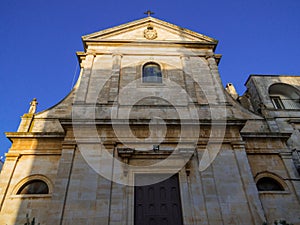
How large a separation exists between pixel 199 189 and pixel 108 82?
21.5ft

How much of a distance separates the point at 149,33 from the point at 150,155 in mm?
8545

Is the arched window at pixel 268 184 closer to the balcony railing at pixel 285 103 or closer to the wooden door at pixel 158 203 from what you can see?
the wooden door at pixel 158 203

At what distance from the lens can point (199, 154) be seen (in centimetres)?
959

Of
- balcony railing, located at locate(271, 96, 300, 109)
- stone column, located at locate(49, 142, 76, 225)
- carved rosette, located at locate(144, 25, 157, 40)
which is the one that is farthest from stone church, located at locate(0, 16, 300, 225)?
carved rosette, located at locate(144, 25, 157, 40)

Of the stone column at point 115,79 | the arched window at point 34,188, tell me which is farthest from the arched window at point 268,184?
the arched window at point 34,188

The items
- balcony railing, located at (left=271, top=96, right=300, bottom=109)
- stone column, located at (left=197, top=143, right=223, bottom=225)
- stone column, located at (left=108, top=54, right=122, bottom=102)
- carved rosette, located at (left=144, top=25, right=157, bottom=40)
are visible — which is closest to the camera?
stone column, located at (left=197, top=143, right=223, bottom=225)

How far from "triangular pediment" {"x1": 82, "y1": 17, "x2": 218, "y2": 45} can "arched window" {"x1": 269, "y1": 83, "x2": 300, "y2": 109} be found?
191 inches

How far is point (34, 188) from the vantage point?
9594 millimetres

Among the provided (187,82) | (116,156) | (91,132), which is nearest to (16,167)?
(91,132)

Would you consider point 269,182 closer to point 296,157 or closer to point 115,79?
point 296,157

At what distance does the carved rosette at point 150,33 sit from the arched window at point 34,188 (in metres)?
9.70

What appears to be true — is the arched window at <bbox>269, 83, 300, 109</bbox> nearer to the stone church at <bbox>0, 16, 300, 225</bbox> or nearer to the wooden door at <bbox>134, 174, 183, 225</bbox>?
the stone church at <bbox>0, 16, 300, 225</bbox>

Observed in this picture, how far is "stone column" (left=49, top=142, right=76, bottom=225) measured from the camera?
7.93 metres

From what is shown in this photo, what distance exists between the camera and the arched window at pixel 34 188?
9.46 meters
